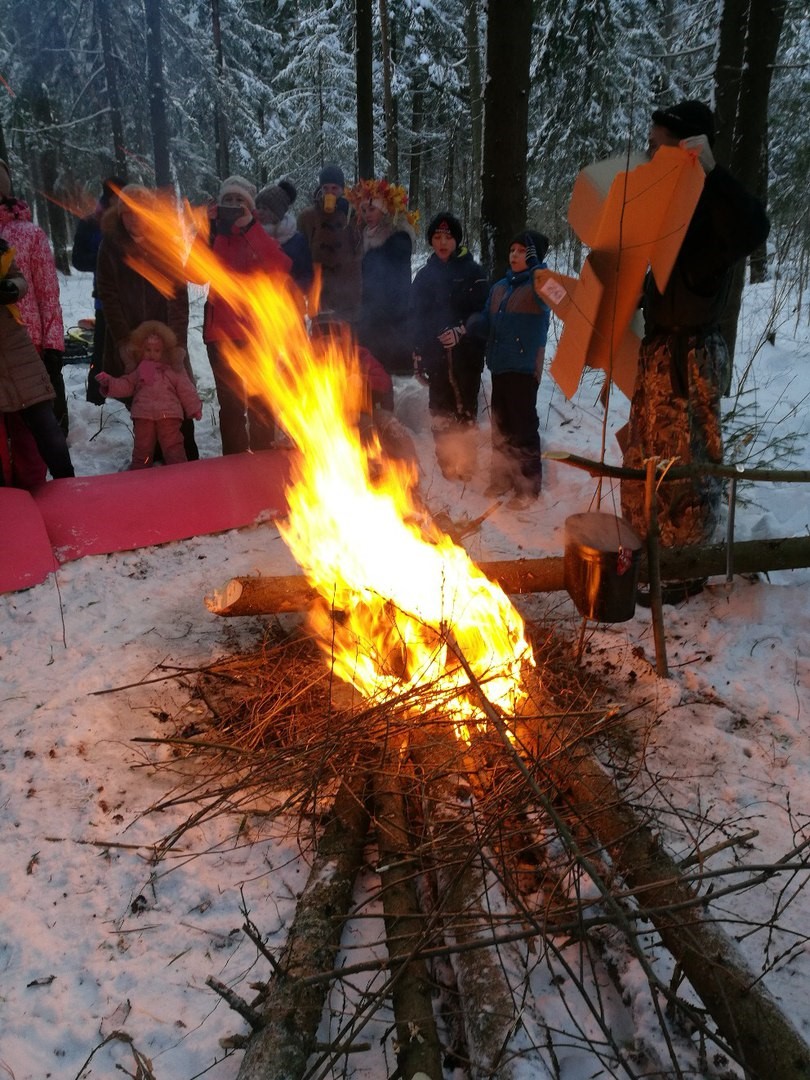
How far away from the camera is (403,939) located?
2189mm

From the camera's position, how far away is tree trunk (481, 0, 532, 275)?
6395mm

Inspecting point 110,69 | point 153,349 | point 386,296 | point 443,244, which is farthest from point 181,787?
point 110,69

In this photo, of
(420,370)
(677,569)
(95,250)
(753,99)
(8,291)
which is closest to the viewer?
(677,569)

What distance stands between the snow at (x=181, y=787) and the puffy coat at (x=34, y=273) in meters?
1.90

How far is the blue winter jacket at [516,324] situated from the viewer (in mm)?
5805

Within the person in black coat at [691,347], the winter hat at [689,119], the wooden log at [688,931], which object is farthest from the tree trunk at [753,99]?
the wooden log at [688,931]

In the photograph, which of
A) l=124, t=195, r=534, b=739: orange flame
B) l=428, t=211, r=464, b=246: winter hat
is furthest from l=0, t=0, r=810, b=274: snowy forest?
l=124, t=195, r=534, b=739: orange flame

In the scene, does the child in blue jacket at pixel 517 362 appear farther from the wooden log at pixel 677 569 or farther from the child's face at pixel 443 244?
the wooden log at pixel 677 569

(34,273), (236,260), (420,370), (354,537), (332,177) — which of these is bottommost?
(354,537)

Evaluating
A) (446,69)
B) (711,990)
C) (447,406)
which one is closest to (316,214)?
(447,406)

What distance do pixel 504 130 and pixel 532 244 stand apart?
1.76 meters

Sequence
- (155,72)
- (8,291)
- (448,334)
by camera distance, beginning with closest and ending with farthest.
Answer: (8,291), (448,334), (155,72)

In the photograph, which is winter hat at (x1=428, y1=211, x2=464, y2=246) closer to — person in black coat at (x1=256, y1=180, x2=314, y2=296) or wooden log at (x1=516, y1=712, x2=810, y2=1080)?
person in black coat at (x1=256, y1=180, x2=314, y2=296)

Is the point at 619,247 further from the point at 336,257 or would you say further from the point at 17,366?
the point at 17,366
